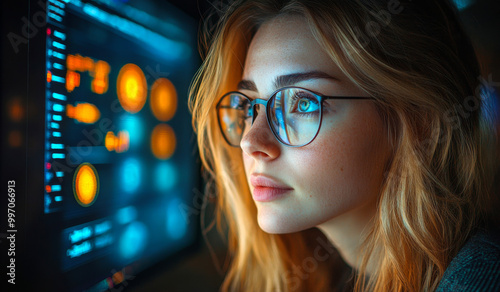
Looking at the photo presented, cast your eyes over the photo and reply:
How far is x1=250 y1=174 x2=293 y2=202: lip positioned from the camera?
0.74 m

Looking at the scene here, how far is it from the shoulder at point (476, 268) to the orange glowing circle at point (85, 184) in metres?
0.66

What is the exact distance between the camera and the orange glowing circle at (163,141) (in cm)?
79

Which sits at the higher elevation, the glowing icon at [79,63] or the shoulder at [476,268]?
the glowing icon at [79,63]

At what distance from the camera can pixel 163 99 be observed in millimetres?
816

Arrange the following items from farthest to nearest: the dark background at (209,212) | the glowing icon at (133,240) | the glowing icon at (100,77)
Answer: the glowing icon at (133,240), the glowing icon at (100,77), the dark background at (209,212)

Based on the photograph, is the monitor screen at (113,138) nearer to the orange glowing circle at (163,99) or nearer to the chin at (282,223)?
the orange glowing circle at (163,99)

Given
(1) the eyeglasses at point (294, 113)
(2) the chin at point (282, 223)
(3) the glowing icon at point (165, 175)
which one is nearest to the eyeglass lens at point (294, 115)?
(1) the eyeglasses at point (294, 113)

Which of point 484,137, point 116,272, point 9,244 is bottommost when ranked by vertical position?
point 116,272

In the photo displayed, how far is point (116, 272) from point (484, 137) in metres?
0.93

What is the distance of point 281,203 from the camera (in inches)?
29.6

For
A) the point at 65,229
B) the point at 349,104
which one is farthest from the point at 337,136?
the point at 65,229

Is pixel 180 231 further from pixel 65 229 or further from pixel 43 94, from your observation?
pixel 43 94

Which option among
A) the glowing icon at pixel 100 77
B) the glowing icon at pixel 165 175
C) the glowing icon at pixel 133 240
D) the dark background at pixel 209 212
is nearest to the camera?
the dark background at pixel 209 212

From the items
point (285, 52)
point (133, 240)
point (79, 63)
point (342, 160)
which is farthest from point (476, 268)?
point (79, 63)
